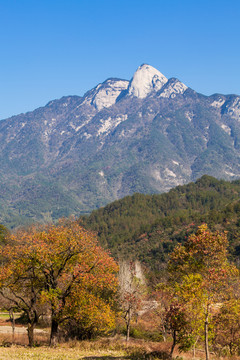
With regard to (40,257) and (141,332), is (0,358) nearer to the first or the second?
(40,257)

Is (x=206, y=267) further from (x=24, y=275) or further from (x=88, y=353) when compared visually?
(x=24, y=275)

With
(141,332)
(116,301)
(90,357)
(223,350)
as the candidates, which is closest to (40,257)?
(90,357)

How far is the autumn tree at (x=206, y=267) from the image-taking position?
26719mm

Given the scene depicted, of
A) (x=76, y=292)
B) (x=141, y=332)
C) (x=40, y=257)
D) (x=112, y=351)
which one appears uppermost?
(x=40, y=257)

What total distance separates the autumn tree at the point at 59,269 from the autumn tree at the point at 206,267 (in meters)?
8.48

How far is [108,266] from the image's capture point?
3656 centimetres

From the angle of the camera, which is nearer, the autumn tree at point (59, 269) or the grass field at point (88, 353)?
the grass field at point (88, 353)

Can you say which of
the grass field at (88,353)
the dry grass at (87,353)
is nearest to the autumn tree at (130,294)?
the dry grass at (87,353)

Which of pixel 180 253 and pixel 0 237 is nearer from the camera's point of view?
pixel 180 253

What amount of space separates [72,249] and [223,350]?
18.5 meters

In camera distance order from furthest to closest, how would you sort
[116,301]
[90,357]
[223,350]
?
[116,301] < [223,350] < [90,357]

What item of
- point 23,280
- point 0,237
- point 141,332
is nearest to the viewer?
point 23,280

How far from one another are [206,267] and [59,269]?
45.7ft

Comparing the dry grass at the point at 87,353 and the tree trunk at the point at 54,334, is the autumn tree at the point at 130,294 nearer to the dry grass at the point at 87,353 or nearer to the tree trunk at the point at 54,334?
the dry grass at the point at 87,353
